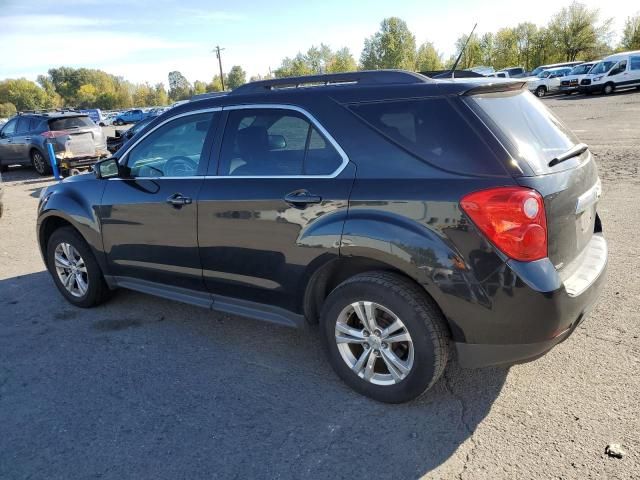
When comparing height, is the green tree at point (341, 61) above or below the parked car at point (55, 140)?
above

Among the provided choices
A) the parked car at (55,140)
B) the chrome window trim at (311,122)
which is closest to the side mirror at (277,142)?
the chrome window trim at (311,122)

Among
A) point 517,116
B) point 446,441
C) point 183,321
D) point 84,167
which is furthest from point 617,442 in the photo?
point 84,167

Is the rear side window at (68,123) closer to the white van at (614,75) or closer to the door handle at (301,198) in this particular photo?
the door handle at (301,198)

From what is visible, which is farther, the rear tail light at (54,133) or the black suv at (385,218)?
the rear tail light at (54,133)

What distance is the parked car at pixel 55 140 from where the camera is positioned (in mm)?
13641

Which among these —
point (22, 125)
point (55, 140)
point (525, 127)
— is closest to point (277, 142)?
point (525, 127)

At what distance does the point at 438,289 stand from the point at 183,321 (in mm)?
2502

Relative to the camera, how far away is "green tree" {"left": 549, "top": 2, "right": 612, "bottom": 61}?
64.7 m

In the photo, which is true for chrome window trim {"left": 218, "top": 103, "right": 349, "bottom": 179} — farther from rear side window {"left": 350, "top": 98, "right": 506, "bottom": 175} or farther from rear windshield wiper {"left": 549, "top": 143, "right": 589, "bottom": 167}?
rear windshield wiper {"left": 549, "top": 143, "right": 589, "bottom": 167}

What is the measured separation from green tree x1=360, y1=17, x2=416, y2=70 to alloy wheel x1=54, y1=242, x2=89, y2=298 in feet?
274

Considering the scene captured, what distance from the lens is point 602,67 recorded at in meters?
30.2

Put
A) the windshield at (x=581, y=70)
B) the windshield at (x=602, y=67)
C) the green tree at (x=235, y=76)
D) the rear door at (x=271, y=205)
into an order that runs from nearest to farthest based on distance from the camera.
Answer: the rear door at (x=271, y=205), the windshield at (x=602, y=67), the windshield at (x=581, y=70), the green tree at (x=235, y=76)

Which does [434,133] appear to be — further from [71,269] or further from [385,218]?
[71,269]

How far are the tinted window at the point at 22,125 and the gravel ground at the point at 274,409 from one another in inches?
488
